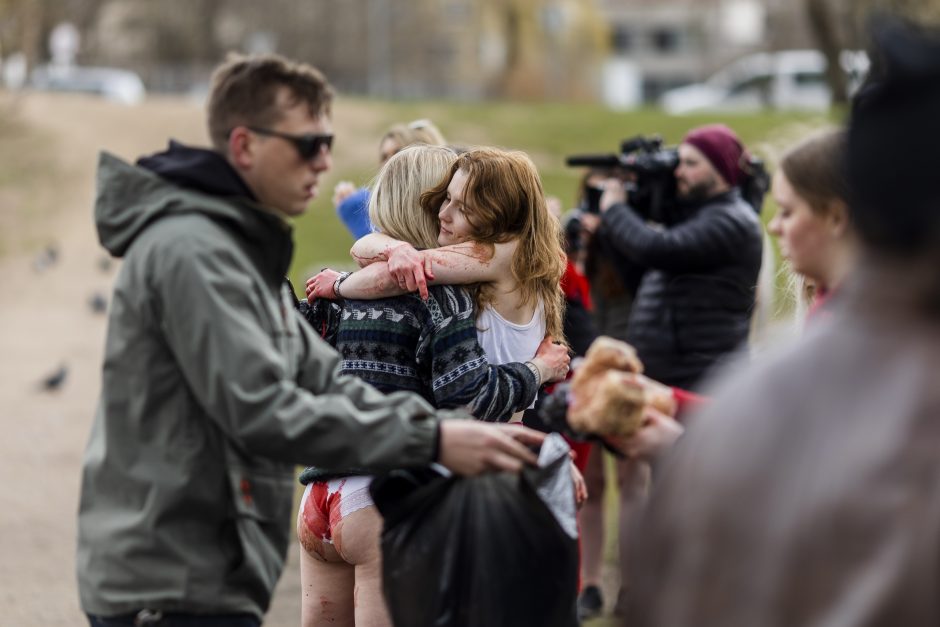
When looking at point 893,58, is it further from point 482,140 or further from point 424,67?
point 424,67

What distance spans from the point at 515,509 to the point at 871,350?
52.7 inches

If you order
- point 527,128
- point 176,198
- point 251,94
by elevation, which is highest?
point 251,94

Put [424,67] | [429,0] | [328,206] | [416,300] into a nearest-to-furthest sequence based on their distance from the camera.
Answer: [416,300]
[328,206]
[429,0]
[424,67]

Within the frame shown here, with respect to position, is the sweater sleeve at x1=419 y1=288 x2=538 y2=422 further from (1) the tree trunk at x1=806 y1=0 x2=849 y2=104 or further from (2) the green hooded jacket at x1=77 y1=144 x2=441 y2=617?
(1) the tree trunk at x1=806 y1=0 x2=849 y2=104

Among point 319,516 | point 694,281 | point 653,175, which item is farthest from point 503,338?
point 653,175

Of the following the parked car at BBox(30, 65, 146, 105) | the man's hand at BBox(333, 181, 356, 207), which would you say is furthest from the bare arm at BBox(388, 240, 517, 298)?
the parked car at BBox(30, 65, 146, 105)

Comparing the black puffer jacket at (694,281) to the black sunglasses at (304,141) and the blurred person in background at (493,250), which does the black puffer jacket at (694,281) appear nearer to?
the blurred person in background at (493,250)

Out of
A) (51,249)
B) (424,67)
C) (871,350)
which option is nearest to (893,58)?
(871,350)

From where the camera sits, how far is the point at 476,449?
3.10m

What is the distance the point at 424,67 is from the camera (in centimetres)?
4947

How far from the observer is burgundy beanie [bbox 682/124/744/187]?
6129 mm

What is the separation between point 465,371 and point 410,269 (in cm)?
32

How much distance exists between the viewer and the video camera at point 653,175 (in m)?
6.33

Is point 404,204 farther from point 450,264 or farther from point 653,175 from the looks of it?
point 653,175
